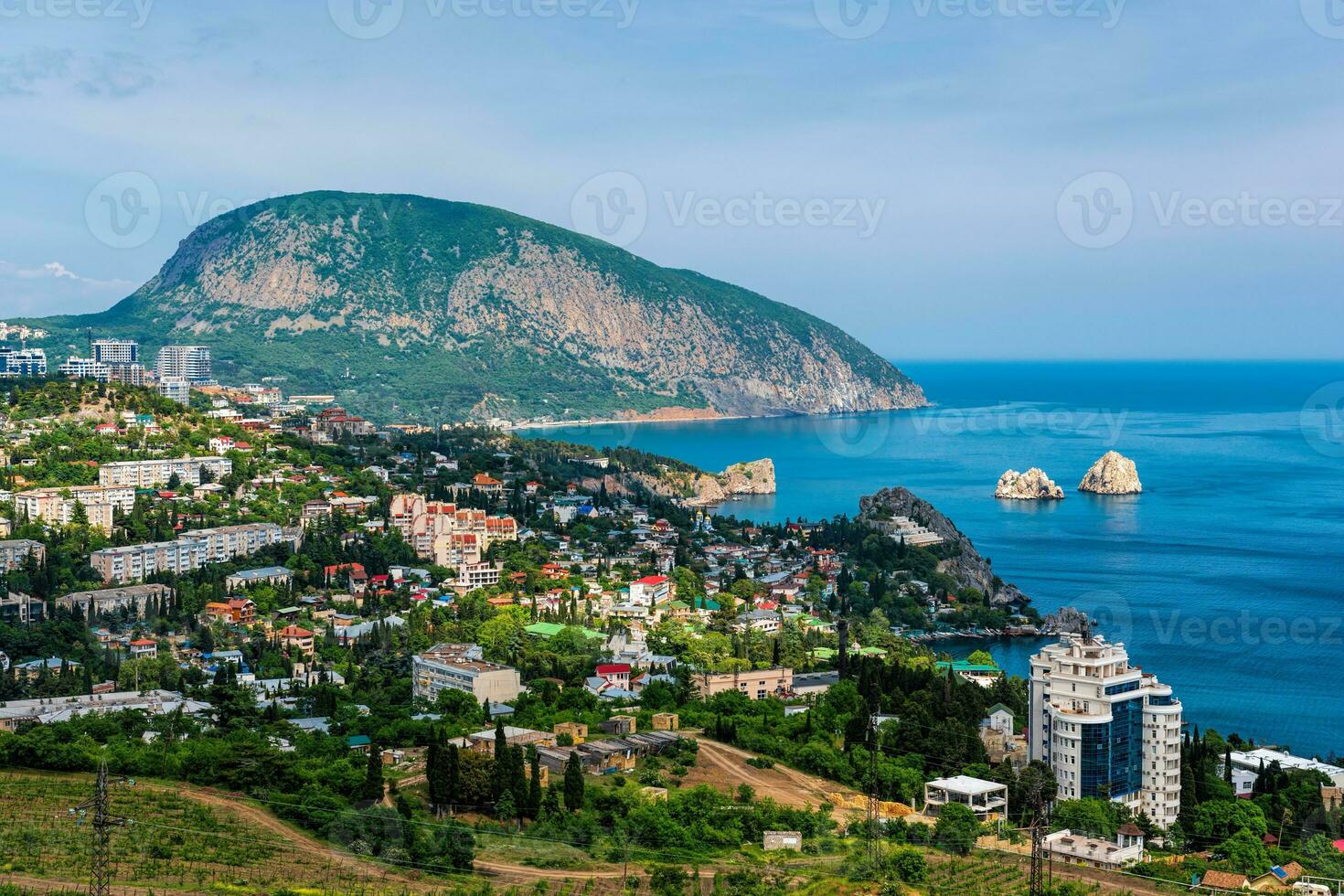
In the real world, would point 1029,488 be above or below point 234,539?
above

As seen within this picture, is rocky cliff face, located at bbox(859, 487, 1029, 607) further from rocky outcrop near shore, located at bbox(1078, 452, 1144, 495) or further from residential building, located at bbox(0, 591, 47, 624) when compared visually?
residential building, located at bbox(0, 591, 47, 624)

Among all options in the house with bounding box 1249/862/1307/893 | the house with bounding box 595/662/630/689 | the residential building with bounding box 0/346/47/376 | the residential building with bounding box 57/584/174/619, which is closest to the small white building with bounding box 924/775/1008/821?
the house with bounding box 1249/862/1307/893

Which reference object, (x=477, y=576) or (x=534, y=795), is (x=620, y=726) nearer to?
(x=534, y=795)

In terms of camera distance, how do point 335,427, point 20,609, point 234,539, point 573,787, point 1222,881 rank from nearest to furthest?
point 1222,881 < point 573,787 < point 20,609 < point 234,539 < point 335,427

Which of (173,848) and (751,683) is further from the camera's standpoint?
(751,683)

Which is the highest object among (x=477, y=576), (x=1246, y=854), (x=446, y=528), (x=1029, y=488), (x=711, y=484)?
(x=1029, y=488)

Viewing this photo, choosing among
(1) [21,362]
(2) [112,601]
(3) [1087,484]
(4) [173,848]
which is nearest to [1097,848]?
(4) [173,848]

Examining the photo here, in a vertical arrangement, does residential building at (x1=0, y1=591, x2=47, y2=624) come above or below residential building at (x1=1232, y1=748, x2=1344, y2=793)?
above

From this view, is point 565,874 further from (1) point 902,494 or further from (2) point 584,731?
(1) point 902,494
